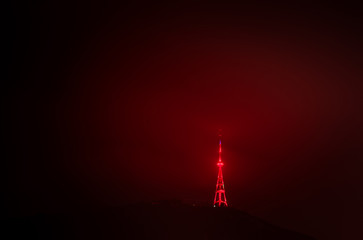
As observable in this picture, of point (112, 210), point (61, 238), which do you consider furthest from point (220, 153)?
point (61, 238)

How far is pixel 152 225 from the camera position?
4653cm

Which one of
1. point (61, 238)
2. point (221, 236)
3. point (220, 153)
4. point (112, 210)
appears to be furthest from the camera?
point (220, 153)

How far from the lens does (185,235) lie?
4500cm

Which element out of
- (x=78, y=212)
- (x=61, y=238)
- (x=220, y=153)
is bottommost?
(x=61, y=238)

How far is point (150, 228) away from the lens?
45.9 metres

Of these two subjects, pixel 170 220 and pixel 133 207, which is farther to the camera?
pixel 133 207

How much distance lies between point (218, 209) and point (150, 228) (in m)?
11.2

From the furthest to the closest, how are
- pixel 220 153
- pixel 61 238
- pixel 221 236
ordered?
pixel 220 153 < pixel 221 236 < pixel 61 238

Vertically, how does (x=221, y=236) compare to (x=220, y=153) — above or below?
below

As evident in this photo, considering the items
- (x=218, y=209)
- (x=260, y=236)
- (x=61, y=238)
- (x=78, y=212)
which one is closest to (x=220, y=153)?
(x=218, y=209)

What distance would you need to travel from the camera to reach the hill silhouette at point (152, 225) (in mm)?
44312

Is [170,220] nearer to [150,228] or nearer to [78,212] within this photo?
[150,228]

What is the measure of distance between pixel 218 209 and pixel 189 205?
4147 millimetres

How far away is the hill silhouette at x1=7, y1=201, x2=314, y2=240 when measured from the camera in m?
44.3
